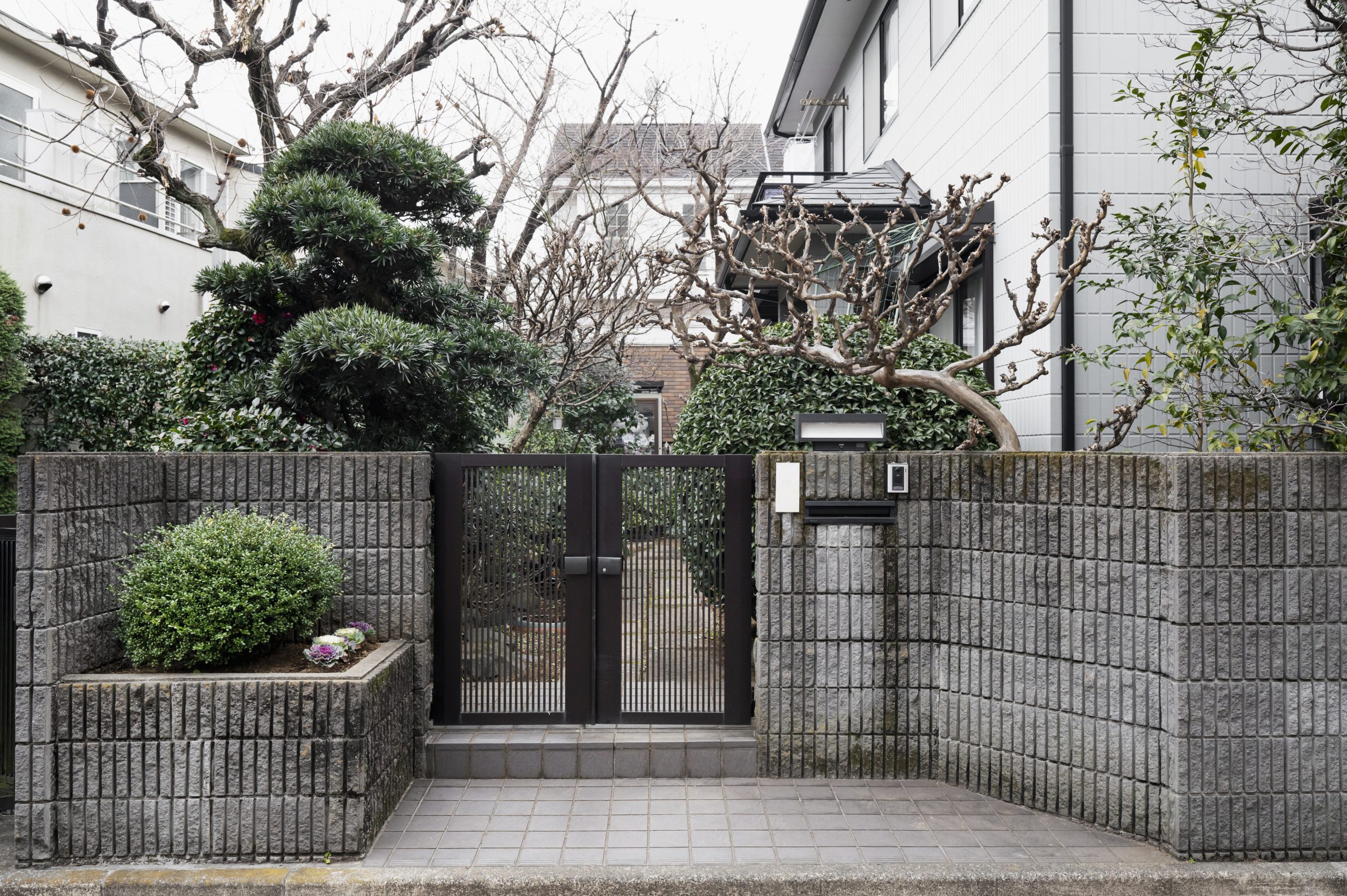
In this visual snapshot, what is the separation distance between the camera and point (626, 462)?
5.06m

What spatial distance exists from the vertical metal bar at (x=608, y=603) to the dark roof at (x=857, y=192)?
12.4 ft

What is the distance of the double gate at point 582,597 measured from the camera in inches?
197

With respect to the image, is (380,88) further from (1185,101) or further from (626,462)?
(1185,101)

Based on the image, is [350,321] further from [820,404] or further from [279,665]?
[820,404]

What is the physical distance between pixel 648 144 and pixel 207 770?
52.8 feet

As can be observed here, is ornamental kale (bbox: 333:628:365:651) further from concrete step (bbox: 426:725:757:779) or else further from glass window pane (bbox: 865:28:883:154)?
glass window pane (bbox: 865:28:883:154)

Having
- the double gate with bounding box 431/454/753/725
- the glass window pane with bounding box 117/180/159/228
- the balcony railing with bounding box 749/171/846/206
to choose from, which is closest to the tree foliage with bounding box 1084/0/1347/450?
the double gate with bounding box 431/454/753/725

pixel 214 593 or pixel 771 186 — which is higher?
pixel 771 186

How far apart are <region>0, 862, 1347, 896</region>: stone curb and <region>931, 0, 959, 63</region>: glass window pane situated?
7.26 m

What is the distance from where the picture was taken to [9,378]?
8133 millimetres

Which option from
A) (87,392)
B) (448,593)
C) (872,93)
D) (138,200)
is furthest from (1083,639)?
(138,200)

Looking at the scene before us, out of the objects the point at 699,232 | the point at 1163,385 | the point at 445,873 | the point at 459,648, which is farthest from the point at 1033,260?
the point at 445,873

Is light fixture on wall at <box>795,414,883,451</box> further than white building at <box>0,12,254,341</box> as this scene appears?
No

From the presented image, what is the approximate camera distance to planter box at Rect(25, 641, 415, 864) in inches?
150
